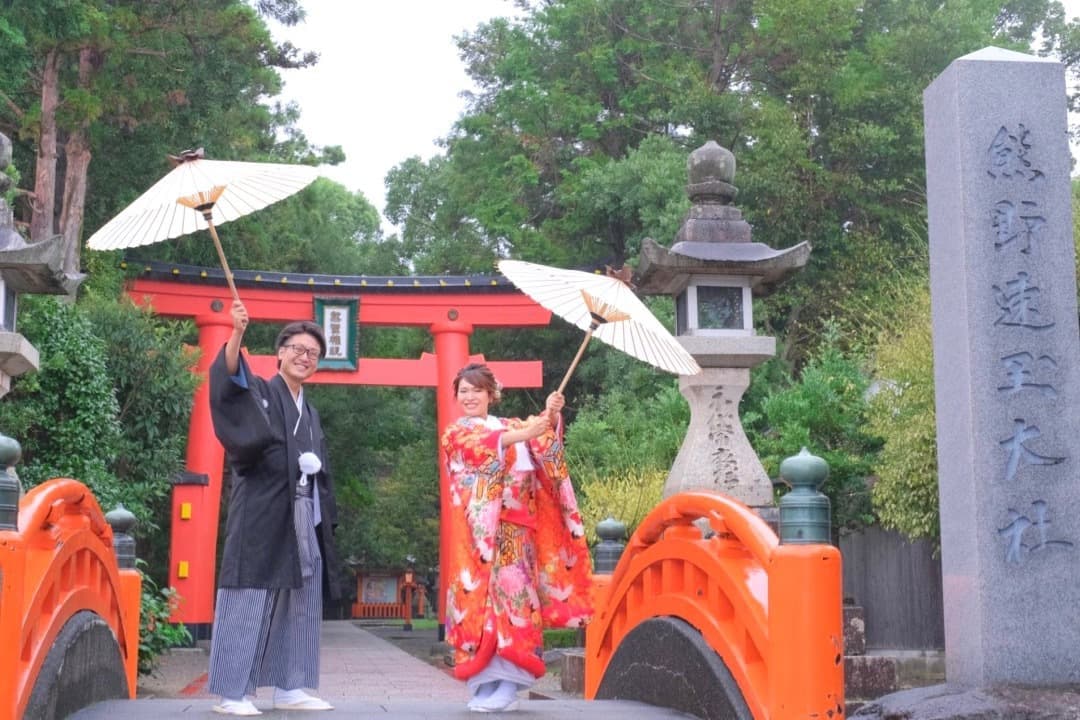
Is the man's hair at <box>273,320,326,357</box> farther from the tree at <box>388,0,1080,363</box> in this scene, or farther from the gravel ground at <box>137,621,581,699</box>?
the tree at <box>388,0,1080,363</box>

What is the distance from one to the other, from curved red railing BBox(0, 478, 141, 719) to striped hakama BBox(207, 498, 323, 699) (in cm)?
63

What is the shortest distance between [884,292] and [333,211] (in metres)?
23.8

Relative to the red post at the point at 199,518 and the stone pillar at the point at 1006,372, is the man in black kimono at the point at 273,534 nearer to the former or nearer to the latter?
the stone pillar at the point at 1006,372

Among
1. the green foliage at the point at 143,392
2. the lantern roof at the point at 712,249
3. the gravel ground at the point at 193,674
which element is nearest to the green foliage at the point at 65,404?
the green foliage at the point at 143,392

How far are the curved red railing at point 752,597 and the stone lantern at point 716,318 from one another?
3410mm

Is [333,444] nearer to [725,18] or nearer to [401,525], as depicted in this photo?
[401,525]

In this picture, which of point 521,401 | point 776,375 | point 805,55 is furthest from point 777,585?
point 521,401

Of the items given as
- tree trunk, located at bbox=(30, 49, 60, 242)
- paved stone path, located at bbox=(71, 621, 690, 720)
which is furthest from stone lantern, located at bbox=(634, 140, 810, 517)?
tree trunk, located at bbox=(30, 49, 60, 242)

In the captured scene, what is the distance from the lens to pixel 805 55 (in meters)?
21.2

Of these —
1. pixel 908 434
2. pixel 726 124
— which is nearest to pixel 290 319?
pixel 726 124

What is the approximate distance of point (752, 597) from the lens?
3.92 meters

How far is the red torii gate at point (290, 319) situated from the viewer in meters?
17.4

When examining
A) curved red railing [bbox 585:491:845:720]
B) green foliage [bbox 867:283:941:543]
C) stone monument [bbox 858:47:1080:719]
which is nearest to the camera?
curved red railing [bbox 585:491:845:720]

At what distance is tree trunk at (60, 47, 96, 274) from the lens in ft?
54.2
